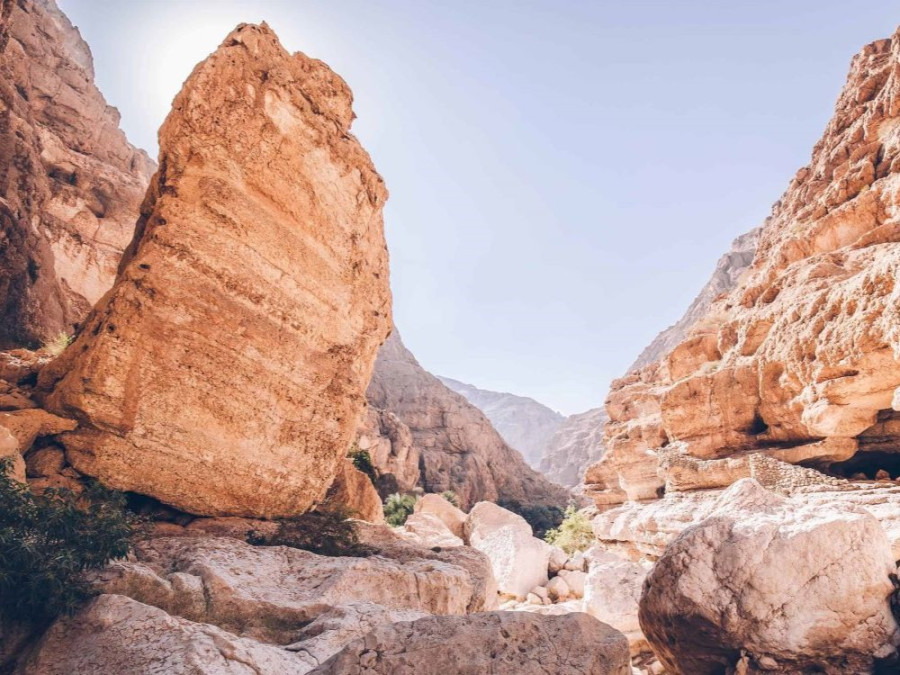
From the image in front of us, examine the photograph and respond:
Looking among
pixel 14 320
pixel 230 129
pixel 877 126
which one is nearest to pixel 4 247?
pixel 14 320

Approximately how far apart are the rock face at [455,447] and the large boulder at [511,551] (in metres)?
27.4

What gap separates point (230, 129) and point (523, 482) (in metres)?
61.5

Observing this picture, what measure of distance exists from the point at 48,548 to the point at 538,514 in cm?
5679

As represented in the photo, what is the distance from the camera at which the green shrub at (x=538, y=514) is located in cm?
5419

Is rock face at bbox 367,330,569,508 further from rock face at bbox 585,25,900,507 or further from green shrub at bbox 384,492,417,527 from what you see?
rock face at bbox 585,25,900,507

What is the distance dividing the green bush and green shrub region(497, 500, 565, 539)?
51.7 metres

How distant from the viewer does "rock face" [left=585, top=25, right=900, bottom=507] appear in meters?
13.5

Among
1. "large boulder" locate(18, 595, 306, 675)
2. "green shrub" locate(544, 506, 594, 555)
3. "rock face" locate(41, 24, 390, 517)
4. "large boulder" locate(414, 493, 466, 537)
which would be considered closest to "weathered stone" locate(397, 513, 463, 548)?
"large boulder" locate(414, 493, 466, 537)

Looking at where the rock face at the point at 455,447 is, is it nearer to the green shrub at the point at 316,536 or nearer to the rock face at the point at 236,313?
the green shrub at the point at 316,536

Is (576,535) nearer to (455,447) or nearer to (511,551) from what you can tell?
(511,551)

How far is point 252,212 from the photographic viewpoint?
389 inches

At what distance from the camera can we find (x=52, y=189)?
24328mm

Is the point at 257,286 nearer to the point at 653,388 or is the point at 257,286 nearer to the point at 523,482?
the point at 653,388

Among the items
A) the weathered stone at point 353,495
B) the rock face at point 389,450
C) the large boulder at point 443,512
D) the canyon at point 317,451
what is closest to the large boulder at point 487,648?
the canyon at point 317,451
